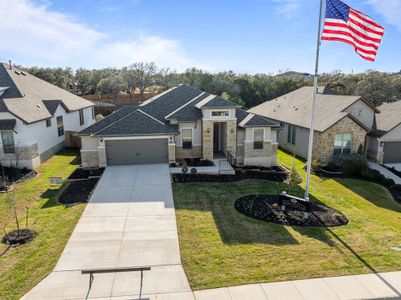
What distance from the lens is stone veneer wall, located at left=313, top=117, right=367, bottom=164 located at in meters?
22.5

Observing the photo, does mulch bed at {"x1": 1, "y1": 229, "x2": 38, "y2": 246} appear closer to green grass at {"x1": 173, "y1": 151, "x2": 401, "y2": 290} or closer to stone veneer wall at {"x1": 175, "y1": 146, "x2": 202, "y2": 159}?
green grass at {"x1": 173, "y1": 151, "x2": 401, "y2": 290}

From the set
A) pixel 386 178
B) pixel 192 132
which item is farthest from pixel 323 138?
pixel 192 132

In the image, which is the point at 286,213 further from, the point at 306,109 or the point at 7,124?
the point at 7,124

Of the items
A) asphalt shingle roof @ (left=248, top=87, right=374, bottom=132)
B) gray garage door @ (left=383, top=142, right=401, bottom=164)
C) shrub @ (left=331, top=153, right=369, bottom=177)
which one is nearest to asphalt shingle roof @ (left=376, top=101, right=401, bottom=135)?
gray garage door @ (left=383, top=142, right=401, bottom=164)

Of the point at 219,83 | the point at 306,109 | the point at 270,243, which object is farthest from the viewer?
the point at 219,83

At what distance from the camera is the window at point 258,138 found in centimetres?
2092

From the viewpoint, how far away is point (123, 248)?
10469 mm

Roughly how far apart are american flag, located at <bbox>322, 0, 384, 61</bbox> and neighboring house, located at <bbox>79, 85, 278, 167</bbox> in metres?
9.47

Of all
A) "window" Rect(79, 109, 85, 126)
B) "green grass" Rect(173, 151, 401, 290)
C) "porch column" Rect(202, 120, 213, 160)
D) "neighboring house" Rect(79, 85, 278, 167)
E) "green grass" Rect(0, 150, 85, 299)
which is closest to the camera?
"green grass" Rect(0, 150, 85, 299)

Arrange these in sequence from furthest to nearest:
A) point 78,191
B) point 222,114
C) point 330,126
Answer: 1. point 330,126
2. point 222,114
3. point 78,191

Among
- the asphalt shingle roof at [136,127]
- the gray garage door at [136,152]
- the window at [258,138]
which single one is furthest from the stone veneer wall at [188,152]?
the window at [258,138]

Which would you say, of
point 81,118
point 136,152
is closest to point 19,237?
point 136,152

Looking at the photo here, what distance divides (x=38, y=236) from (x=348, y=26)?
14036mm

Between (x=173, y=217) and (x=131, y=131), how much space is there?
868 cm
